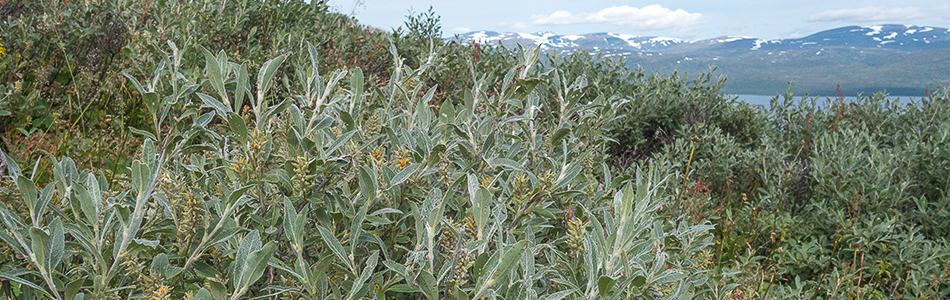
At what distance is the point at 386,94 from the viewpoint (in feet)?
6.49

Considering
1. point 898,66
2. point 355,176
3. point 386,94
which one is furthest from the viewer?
point 898,66

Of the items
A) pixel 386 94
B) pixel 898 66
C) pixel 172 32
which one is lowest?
pixel 898 66

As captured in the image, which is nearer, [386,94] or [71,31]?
[386,94]

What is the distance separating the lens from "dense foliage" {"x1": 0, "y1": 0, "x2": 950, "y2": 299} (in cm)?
115

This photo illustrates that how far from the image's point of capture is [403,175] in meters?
1.30

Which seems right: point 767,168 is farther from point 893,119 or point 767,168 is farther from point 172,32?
point 172,32

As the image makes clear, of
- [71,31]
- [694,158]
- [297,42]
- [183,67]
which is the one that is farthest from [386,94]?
[694,158]

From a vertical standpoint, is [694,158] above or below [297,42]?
below

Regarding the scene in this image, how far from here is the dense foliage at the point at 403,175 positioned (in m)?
1.15

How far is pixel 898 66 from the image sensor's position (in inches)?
2387

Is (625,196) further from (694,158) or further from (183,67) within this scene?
(694,158)

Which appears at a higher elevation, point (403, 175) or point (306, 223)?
point (403, 175)

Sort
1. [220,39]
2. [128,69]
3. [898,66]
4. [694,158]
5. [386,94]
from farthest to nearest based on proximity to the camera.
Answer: [898,66], [694,158], [220,39], [128,69], [386,94]

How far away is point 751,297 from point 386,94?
5.26ft
